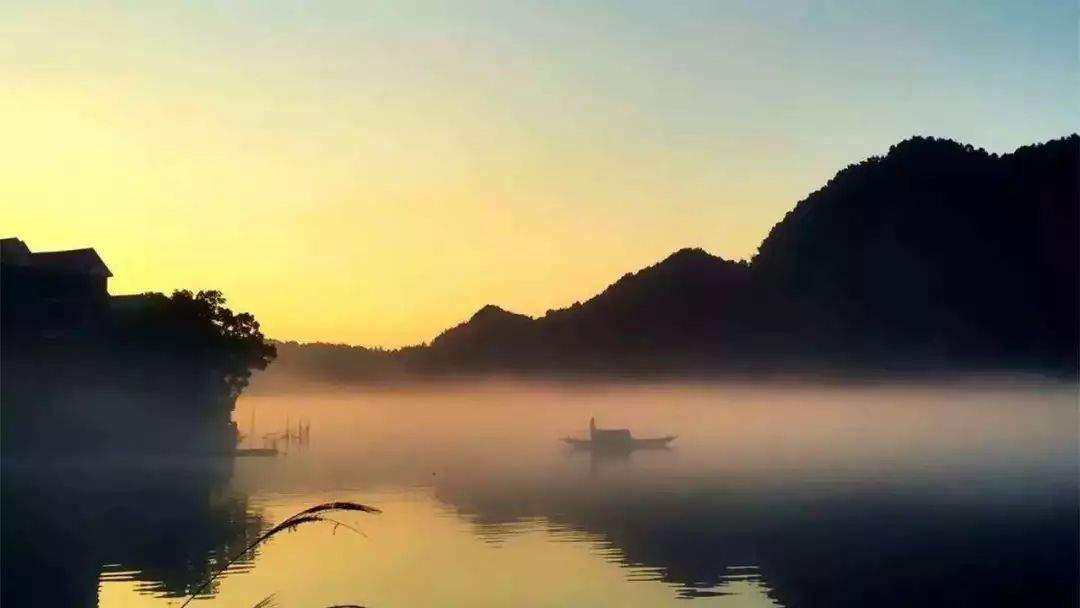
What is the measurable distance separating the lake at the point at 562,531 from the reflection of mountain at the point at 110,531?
13cm

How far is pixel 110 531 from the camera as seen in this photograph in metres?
36.4

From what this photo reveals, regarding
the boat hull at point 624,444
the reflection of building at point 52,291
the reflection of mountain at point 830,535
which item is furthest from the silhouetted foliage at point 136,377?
the boat hull at point 624,444

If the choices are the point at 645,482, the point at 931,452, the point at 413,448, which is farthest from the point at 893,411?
the point at 645,482

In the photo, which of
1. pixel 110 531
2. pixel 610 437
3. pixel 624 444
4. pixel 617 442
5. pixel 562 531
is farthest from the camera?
pixel 610 437

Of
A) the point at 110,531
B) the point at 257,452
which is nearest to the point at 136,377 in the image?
the point at 257,452

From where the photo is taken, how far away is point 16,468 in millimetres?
59594

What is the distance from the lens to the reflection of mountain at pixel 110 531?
26.1m

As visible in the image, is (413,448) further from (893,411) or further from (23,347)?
(893,411)

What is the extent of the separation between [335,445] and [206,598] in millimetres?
82334

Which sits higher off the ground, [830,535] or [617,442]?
[617,442]

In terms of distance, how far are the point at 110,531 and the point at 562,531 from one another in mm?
14928

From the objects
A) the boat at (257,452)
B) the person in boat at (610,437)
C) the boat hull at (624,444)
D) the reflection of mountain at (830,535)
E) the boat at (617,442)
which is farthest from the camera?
the person in boat at (610,437)

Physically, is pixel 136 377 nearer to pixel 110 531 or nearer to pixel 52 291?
pixel 52 291

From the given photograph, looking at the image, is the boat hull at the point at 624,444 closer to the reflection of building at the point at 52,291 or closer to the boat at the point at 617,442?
the boat at the point at 617,442
